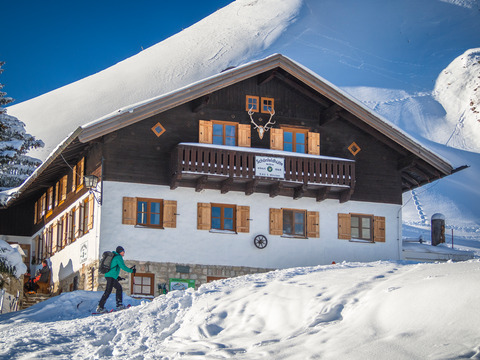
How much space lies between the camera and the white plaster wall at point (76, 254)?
2559 centimetres

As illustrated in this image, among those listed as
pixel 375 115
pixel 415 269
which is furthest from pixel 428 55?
pixel 415 269

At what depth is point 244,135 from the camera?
90.7 feet

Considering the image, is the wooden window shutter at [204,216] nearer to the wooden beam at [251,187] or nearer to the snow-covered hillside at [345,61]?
the wooden beam at [251,187]

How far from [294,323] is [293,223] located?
1666cm

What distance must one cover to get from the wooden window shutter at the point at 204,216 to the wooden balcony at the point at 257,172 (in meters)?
0.62

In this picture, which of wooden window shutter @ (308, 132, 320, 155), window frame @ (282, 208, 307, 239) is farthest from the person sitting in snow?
wooden window shutter @ (308, 132, 320, 155)

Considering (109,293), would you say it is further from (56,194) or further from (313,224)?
(56,194)

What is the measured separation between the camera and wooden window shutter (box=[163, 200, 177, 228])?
26.1m

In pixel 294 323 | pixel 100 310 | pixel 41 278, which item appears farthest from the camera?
pixel 41 278

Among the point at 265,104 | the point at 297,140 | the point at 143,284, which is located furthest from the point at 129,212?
the point at 297,140

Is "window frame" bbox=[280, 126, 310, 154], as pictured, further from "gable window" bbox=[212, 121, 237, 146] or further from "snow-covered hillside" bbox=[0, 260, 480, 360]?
"snow-covered hillside" bbox=[0, 260, 480, 360]

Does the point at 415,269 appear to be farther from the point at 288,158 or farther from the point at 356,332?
the point at 288,158

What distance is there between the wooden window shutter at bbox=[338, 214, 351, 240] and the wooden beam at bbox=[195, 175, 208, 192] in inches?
199

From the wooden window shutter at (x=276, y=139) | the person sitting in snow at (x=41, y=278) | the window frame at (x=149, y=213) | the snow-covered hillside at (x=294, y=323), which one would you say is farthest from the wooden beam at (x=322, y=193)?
the snow-covered hillside at (x=294, y=323)
